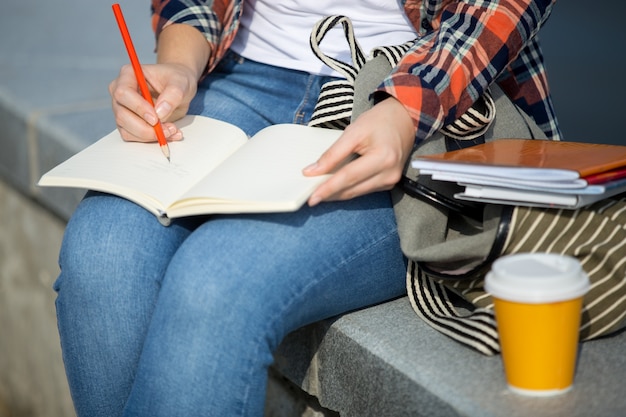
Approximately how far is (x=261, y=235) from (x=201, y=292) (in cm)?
12

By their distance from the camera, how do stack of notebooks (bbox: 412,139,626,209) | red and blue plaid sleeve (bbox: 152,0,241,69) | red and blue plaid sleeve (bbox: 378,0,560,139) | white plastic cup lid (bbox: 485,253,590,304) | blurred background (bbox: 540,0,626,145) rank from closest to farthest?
white plastic cup lid (bbox: 485,253,590,304), stack of notebooks (bbox: 412,139,626,209), red and blue plaid sleeve (bbox: 378,0,560,139), red and blue plaid sleeve (bbox: 152,0,241,69), blurred background (bbox: 540,0,626,145)

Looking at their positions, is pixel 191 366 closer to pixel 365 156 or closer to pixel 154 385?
pixel 154 385

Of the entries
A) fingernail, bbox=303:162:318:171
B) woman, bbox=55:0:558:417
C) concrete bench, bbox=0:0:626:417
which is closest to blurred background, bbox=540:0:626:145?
woman, bbox=55:0:558:417

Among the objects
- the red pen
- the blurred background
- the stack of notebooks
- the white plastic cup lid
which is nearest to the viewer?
the white plastic cup lid

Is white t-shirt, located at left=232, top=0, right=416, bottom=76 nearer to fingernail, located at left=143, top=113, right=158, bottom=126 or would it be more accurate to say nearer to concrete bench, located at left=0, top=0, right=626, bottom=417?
fingernail, located at left=143, top=113, right=158, bottom=126

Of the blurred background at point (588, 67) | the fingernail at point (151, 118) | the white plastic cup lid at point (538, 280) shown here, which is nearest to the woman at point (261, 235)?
the fingernail at point (151, 118)

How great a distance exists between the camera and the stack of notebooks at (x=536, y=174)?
3.70ft

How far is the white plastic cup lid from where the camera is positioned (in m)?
1.01

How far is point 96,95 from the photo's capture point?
8.90 ft

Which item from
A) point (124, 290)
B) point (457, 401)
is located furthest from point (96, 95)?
point (457, 401)

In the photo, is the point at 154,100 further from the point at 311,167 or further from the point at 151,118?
the point at 311,167

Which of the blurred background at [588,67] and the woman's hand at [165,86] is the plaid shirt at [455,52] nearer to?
the woman's hand at [165,86]

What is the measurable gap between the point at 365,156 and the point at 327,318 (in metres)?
0.31

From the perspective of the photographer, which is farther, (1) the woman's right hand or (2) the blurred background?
(2) the blurred background
